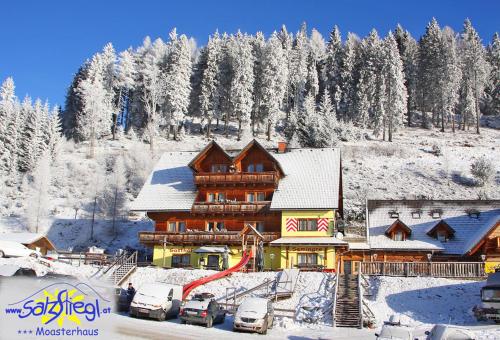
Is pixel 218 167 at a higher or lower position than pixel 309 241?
higher

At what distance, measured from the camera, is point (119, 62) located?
4126 inches

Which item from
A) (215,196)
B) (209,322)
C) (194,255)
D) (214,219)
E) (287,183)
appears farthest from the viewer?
(215,196)

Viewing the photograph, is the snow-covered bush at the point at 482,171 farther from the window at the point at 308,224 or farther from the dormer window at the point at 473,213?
the window at the point at 308,224

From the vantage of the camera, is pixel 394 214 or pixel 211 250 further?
pixel 394 214

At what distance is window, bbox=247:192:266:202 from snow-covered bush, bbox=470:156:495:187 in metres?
35.0

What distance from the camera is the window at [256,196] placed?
49906 mm

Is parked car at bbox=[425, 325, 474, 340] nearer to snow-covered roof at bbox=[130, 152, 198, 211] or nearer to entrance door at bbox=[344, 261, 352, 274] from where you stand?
entrance door at bbox=[344, 261, 352, 274]

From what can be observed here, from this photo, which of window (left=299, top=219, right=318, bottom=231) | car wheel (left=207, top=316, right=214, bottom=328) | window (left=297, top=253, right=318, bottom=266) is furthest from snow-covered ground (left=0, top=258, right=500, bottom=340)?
window (left=299, top=219, right=318, bottom=231)

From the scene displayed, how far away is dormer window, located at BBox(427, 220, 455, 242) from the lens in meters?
46.5

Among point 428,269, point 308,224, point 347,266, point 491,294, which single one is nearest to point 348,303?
point 491,294

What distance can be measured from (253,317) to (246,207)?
22.0 meters

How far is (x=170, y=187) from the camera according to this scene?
52.0m

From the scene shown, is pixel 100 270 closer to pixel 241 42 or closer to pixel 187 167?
pixel 187 167

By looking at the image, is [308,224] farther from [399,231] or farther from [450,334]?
[450,334]
